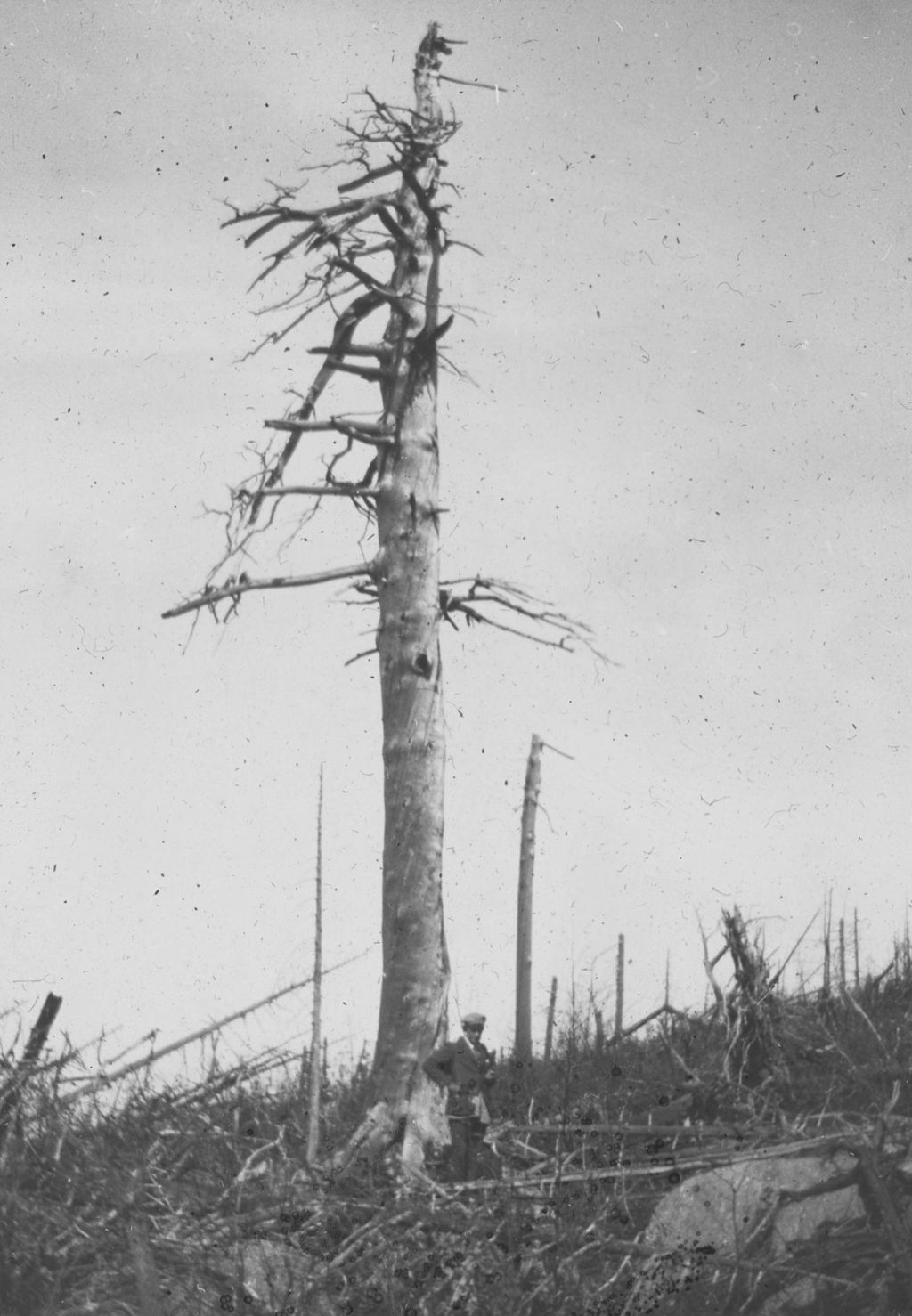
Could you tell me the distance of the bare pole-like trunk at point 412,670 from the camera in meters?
9.04

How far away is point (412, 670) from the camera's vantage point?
9648 mm

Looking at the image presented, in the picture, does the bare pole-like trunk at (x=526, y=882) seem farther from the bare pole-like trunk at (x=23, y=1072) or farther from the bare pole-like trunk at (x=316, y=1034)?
the bare pole-like trunk at (x=23, y=1072)

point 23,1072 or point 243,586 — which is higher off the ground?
point 243,586

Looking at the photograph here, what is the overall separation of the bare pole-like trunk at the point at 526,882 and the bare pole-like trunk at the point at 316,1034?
29.0 ft

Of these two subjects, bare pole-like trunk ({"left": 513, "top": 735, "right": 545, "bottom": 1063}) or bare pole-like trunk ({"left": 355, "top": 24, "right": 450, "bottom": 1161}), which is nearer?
bare pole-like trunk ({"left": 355, "top": 24, "right": 450, "bottom": 1161})

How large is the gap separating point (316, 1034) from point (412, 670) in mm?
2735

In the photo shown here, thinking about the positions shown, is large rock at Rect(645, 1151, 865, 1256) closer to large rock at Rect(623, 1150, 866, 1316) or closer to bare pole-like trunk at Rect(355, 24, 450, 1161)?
large rock at Rect(623, 1150, 866, 1316)

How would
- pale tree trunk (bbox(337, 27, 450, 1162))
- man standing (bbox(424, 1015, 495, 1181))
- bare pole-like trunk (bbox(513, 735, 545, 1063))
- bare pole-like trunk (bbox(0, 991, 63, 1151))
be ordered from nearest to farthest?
bare pole-like trunk (bbox(0, 991, 63, 1151)) → man standing (bbox(424, 1015, 495, 1181)) → pale tree trunk (bbox(337, 27, 450, 1162)) → bare pole-like trunk (bbox(513, 735, 545, 1063))

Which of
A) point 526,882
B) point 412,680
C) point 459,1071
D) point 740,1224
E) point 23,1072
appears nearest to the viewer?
point 23,1072

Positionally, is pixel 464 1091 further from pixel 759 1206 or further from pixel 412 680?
pixel 412 680

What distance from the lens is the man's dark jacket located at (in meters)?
8.58

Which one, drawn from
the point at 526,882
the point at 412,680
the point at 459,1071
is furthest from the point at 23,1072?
the point at 526,882

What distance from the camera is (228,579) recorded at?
32.3 ft

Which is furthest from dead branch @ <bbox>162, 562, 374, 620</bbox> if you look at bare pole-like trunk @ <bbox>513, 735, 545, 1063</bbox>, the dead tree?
bare pole-like trunk @ <bbox>513, 735, 545, 1063</bbox>
